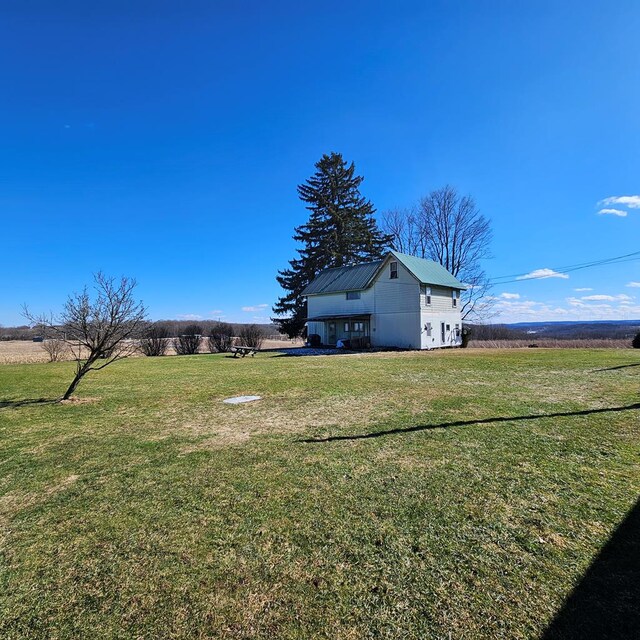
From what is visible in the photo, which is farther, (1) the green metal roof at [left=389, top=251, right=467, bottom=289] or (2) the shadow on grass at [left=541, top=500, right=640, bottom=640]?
(1) the green metal roof at [left=389, top=251, right=467, bottom=289]

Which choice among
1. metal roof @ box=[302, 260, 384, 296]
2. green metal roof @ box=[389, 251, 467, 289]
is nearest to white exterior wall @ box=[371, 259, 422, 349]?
green metal roof @ box=[389, 251, 467, 289]

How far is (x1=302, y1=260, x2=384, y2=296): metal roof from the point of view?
29.0 m

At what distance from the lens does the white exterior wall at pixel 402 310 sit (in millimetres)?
25766

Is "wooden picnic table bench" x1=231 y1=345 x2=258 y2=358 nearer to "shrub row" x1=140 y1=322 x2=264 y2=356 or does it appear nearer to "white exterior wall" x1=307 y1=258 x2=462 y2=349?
"shrub row" x1=140 y1=322 x2=264 y2=356

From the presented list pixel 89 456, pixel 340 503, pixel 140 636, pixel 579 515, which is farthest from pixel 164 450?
pixel 579 515

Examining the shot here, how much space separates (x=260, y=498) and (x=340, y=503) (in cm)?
77

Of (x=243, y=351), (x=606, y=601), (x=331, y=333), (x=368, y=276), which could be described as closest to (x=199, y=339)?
(x=243, y=351)

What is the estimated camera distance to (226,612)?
6.87 ft

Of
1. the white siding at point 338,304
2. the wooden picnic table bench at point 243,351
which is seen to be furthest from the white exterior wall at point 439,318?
the wooden picnic table bench at point 243,351

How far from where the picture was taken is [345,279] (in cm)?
3084

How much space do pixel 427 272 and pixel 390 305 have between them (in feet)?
12.8

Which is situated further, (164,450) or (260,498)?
(164,450)

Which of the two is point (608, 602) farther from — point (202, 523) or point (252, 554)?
point (202, 523)

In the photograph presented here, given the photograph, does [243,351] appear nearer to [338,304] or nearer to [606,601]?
[338,304]
